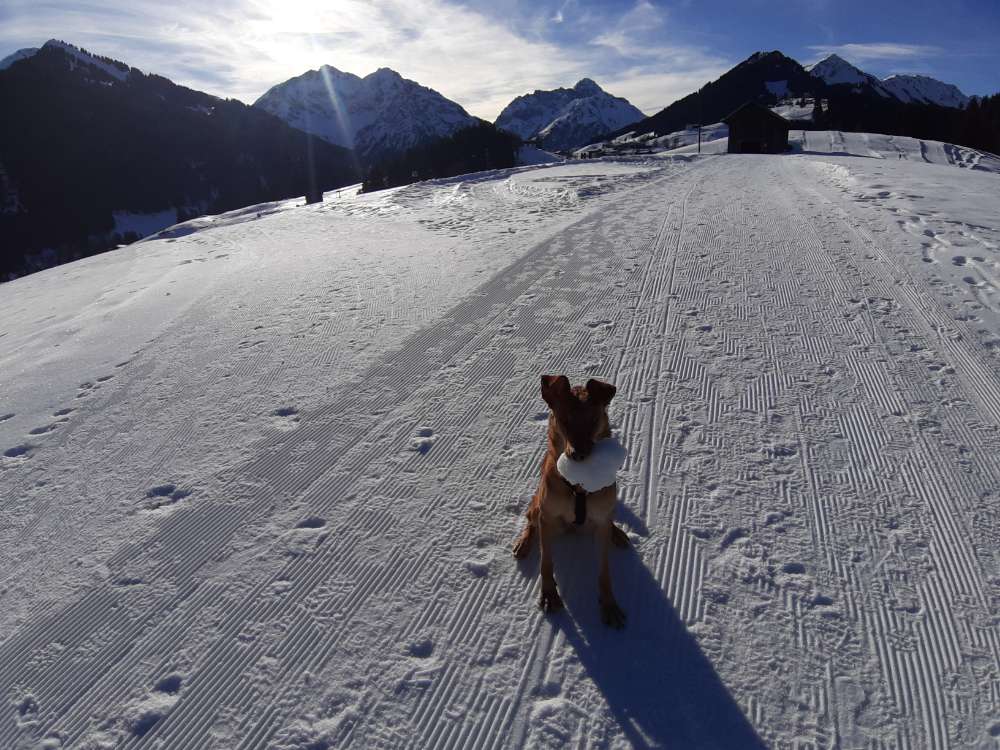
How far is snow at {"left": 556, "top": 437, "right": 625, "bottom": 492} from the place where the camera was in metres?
2.11

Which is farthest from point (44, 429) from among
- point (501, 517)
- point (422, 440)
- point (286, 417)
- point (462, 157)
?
point (462, 157)

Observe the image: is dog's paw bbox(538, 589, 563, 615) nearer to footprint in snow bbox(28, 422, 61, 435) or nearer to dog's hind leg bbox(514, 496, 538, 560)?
dog's hind leg bbox(514, 496, 538, 560)

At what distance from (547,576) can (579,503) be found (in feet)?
1.76

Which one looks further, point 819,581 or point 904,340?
point 904,340

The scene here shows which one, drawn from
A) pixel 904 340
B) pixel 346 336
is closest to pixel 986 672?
pixel 904 340

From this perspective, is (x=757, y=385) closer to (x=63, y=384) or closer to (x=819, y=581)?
(x=819, y=581)

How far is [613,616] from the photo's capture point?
8.30 ft

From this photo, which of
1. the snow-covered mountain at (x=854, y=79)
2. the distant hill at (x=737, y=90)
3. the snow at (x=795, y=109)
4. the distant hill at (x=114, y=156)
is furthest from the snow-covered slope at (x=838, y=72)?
the distant hill at (x=114, y=156)

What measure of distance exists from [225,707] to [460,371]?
320cm

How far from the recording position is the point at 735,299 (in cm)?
625

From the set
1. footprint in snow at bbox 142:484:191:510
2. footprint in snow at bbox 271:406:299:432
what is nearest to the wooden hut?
footprint in snow at bbox 271:406:299:432

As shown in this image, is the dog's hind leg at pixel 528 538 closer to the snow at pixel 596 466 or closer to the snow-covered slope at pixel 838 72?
the snow at pixel 596 466

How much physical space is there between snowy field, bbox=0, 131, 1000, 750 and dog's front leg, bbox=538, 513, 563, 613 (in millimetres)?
77

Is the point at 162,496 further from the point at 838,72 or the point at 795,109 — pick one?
the point at 838,72
